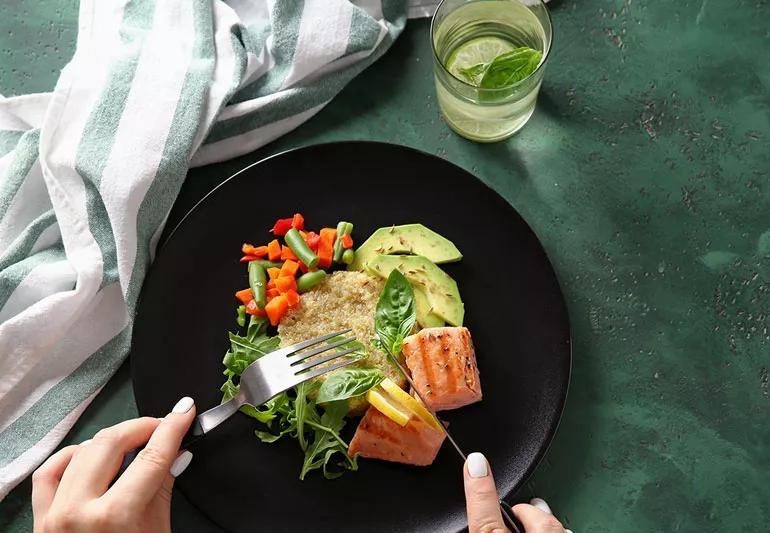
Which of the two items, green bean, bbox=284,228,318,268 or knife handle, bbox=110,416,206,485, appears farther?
green bean, bbox=284,228,318,268

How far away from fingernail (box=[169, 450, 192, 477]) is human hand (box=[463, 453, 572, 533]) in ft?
2.86

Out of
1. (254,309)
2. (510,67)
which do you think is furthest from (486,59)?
(254,309)

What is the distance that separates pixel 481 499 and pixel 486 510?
0.03 metres

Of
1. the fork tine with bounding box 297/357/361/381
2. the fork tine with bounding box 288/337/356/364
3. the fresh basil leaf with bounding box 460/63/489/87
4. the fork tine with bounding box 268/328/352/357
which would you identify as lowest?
the fork tine with bounding box 297/357/361/381

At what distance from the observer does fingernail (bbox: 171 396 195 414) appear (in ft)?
8.38

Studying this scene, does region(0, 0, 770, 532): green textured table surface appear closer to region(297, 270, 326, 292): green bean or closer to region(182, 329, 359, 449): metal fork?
region(182, 329, 359, 449): metal fork

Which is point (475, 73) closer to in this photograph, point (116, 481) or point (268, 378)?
point (268, 378)

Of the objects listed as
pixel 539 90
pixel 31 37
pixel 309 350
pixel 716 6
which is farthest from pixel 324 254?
pixel 716 6

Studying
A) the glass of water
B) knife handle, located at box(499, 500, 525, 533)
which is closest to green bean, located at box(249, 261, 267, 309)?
the glass of water

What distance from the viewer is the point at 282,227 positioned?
282 centimetres

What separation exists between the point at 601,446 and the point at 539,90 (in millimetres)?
1254

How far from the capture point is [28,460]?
9.09 feet

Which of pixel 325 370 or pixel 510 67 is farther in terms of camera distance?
pixel 510 67

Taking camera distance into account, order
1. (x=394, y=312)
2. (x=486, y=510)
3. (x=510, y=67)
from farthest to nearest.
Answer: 1. (x=510, y=67)
2. (x=394, y=312)
3. (x=486, y=510)
